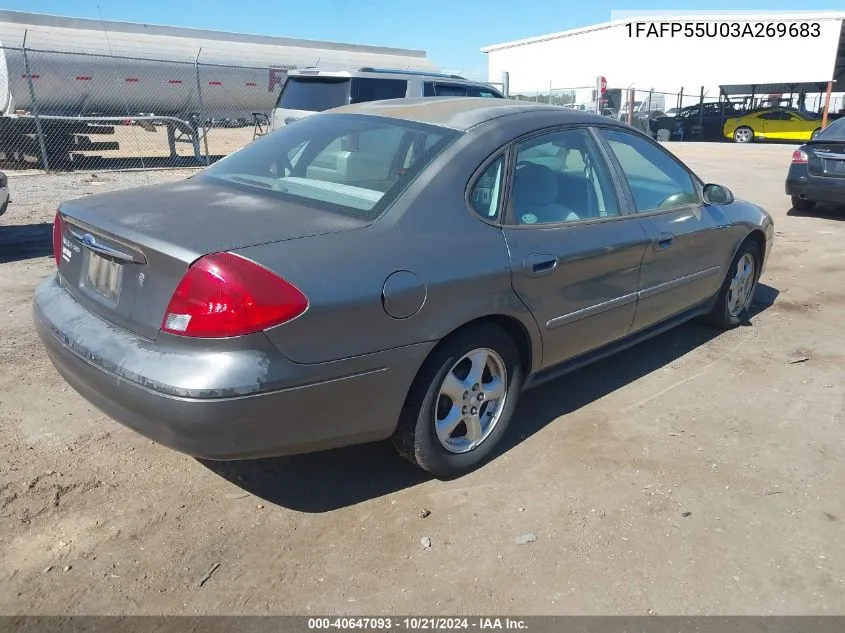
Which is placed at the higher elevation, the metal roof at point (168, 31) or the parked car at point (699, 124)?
the metal roof at point (168, 31)

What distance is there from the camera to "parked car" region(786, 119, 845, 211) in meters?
9.21

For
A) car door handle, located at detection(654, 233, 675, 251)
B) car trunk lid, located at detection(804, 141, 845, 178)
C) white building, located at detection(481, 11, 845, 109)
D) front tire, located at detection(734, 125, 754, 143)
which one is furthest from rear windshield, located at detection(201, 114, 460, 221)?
front tire, located at detection(734, 125, 754, 143)

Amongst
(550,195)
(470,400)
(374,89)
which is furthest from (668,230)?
(374,89)

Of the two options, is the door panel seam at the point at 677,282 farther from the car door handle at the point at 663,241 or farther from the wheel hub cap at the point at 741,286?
the wheel hub cap at the point at 741,286

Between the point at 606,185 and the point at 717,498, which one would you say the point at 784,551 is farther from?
the point at 606,185

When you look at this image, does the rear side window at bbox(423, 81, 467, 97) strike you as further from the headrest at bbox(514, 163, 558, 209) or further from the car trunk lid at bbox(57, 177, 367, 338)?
the car trunk lid at bbox(57, 177, 367, 338)

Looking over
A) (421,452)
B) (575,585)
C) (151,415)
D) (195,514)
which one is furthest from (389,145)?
(575,585)

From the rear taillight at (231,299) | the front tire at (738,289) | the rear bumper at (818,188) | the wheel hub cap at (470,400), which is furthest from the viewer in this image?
the rear bumper at (818,188)

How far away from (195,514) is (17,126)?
16.0 metres

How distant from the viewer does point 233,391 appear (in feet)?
7.57

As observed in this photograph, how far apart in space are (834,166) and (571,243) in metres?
7.84

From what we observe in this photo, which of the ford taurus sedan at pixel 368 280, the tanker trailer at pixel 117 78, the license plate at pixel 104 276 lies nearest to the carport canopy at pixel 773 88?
the tanker trailer at pixel 117 78

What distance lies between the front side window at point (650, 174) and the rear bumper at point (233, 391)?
1838 mm

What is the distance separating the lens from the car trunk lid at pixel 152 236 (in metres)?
2.45
